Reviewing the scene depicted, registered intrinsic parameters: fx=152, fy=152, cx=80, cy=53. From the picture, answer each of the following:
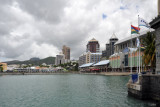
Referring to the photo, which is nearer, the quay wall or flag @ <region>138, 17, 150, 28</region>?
the quay wall

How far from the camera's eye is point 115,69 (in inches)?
5935

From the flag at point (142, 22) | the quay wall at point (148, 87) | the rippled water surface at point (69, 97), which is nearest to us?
the quay wall at point (148, 87)

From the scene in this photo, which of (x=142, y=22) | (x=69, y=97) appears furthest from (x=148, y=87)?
(x=69, y=97)

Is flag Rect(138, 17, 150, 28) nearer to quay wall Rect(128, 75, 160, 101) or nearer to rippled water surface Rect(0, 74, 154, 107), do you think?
quay wall Rect(128, 75, 160, 101)

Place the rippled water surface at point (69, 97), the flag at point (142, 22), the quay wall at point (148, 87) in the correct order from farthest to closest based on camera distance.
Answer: the flag at point (142, 22)
the rippled water surface at point (69, 97)
the quay wall at point (148, 87)

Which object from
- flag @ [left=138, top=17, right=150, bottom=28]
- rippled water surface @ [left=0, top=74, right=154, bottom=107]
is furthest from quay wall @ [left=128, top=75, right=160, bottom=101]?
flag @ [left=138, top=17, right=150, bottom=28]

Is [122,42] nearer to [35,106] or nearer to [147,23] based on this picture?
[147,23]

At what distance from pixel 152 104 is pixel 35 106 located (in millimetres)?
19442

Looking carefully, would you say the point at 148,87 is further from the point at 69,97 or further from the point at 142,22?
the point at 69,97

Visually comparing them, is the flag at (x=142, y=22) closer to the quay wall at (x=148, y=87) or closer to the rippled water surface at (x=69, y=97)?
the quay wall at (x=148, y=87)

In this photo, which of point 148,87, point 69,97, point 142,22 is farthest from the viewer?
point 69,97

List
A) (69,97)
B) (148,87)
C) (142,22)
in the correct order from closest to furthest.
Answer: (148,87)
(142,22)
(69,97)

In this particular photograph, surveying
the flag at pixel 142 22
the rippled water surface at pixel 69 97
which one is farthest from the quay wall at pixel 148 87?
the flag at pixel 142 22

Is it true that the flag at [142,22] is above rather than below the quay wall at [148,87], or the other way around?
above
